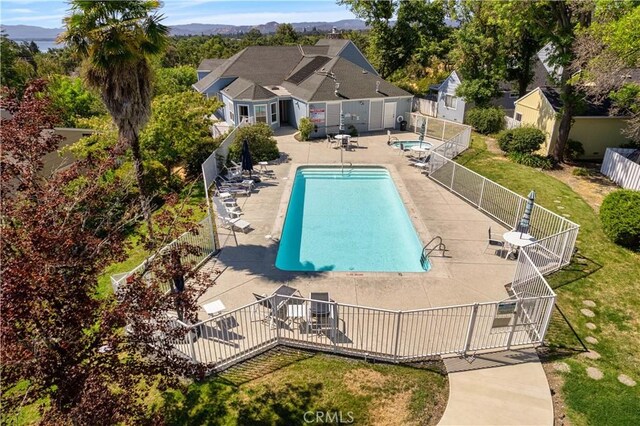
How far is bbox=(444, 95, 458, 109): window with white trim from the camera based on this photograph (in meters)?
32.6

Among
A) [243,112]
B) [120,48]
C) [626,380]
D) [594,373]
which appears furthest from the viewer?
[243,112]

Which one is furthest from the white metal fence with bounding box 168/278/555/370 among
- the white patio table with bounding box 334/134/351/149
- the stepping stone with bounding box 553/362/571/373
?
the white patio table with bounding box 334/134/351/149

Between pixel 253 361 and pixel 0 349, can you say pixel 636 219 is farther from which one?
pixel 0 349

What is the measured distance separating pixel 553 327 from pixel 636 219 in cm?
672

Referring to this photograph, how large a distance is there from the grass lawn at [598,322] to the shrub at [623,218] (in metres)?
0.36

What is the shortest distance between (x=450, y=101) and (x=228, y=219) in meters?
24.2

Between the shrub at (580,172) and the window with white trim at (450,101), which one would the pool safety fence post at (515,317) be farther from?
the window with white trim at (450,101)

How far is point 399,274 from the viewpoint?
13.1 metres

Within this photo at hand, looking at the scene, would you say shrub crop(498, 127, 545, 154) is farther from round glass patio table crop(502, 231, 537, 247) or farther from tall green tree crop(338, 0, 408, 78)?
tall green tree crop(338, 0, 408, 78)

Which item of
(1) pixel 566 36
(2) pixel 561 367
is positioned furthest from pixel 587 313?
(1) pixel 566 36

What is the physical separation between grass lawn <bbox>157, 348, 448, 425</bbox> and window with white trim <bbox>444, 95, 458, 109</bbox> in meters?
27.7

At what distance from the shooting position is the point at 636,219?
14.3 meters

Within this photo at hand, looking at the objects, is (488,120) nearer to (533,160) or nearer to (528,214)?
(533,160)

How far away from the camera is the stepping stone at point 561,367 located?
9.42 m
